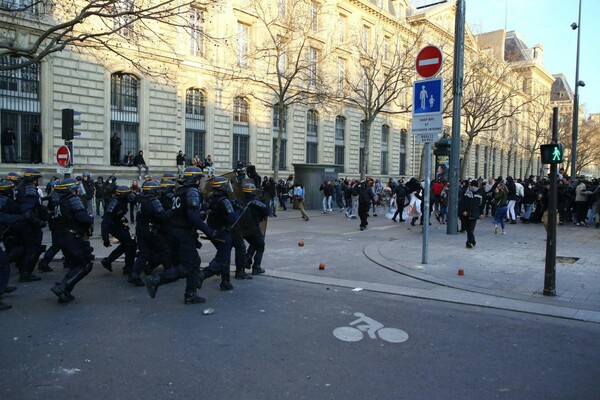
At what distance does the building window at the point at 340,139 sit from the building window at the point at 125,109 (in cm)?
1768

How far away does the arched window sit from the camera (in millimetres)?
27359

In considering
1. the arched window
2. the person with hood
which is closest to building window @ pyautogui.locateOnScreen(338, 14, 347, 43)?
the arched window

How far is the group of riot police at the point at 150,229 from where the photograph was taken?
642 cm

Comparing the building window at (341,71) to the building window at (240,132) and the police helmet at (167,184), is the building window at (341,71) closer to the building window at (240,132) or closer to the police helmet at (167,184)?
the building window at (240,132)

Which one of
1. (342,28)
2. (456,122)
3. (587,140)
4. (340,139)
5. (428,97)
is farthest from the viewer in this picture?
(587,140)

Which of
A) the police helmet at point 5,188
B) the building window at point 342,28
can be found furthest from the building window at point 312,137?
the police helmet at point 5,188

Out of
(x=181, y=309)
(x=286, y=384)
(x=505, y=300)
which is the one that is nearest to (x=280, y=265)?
(x=181, y=309)

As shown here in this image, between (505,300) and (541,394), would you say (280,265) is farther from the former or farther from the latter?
(541,394)

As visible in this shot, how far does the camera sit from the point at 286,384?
155 inches

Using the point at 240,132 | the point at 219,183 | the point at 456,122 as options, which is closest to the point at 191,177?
the point at 219,183

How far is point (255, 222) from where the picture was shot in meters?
8.31

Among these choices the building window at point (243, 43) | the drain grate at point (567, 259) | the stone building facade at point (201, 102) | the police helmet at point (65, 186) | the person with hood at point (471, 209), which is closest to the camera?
the police helmet at point (65, 186)

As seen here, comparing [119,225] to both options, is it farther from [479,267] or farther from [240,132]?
[240,132]

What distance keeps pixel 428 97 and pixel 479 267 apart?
3.32 metres
